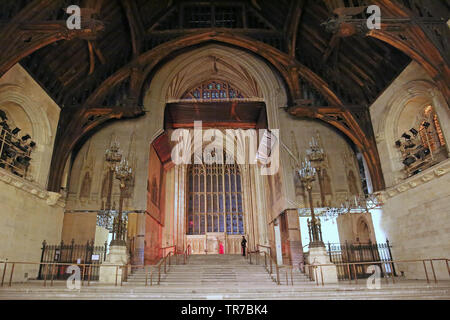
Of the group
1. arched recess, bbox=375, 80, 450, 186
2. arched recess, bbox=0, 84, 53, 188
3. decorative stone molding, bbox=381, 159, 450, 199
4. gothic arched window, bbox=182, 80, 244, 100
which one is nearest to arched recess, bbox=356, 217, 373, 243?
decorative stone molding, bbox=381, 159, 450, 199

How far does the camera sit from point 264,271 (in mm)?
10852

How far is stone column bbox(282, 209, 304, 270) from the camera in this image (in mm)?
12469

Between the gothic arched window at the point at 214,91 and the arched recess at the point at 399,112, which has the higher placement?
the gothic arched window at the point at 214,91

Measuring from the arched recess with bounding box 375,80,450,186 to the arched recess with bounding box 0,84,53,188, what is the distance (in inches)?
566

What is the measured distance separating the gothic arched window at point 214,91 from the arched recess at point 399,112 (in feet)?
28.9

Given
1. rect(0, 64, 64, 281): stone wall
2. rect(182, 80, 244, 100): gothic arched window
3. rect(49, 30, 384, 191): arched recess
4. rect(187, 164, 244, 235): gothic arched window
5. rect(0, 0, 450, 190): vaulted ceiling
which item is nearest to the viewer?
rect(0, 0, 450, 190): vaulted ceiling

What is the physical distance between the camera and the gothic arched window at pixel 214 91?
733 inches

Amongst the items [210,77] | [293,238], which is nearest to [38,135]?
A: [210,77]

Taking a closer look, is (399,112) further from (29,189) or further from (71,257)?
(29,189)

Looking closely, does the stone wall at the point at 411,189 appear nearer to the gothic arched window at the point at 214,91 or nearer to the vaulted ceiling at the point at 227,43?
the vaulted ceiling at the point at 227,43

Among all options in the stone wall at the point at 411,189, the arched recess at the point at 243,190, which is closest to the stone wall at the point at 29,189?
the arched recess at the point at 243,190

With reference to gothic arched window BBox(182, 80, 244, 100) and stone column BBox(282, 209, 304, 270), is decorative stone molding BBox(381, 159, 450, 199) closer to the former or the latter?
stone column BBox(282, 209, 304, 270)

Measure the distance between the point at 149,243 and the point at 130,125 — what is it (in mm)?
5966
